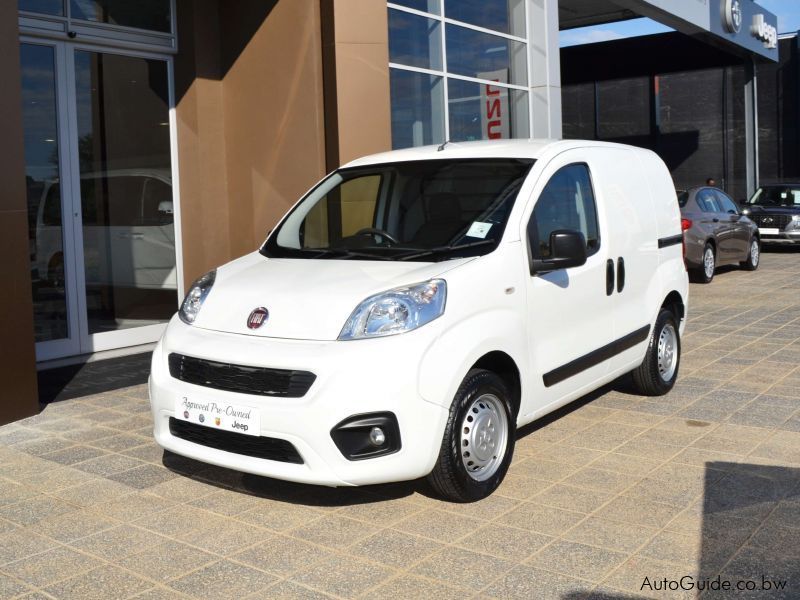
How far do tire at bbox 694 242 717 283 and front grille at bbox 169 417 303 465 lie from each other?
39.5ft

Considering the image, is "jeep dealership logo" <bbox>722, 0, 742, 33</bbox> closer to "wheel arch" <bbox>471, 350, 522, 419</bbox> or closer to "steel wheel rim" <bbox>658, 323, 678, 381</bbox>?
"steel wheel rim" <bbox>658, 323, 678, 381</bbox>

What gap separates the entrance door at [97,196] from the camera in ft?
28.6

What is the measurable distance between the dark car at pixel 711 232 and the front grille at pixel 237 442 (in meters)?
11.4

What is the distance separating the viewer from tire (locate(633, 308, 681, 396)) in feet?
22.0

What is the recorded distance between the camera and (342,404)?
416 cm

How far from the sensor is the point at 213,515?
4.59 meters

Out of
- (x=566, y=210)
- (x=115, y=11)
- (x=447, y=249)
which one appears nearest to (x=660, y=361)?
(x=566, y=210)

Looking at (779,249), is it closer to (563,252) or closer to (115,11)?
(115,11)

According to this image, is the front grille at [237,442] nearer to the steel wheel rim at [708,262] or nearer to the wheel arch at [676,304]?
the wheel arch at [676,304]

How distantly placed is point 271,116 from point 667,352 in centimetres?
491

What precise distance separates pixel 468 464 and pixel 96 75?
249 inches

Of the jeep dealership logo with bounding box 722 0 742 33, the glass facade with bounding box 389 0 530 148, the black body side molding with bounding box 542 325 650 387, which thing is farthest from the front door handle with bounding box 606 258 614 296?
the jeep dealership logo with bounding box 722 0 742 33

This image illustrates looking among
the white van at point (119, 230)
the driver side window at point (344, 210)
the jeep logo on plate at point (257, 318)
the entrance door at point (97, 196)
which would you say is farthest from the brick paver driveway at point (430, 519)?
the white van at point (119, 230)

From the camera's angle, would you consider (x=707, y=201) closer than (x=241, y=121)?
No
